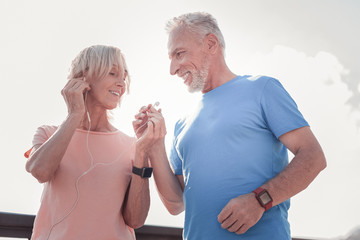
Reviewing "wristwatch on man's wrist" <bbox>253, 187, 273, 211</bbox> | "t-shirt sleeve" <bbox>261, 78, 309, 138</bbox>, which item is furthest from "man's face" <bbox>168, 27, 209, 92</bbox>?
"wristwatch on man's wrist" <bbox>253, 187, 273, 211</bbox>

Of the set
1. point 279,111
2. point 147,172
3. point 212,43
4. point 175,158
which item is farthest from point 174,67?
point 279,111

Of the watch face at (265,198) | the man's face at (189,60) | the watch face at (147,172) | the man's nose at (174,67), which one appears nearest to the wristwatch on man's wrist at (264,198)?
A: the watch face at (265,198)

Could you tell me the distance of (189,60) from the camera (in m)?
2.06

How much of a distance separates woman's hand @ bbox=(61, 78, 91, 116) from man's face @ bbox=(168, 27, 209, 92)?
1.68 ft

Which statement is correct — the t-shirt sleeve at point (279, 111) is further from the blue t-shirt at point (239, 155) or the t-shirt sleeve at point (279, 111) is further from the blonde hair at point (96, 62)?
the blonde hair at point (96, 62)

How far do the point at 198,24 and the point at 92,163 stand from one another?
3.23ft

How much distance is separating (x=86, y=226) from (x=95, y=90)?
28.7 inches

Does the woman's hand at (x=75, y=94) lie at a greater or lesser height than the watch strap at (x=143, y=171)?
greater

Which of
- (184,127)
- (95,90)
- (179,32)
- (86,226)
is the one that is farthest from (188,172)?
(179,32)

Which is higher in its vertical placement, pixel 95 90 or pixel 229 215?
pixel 95 90

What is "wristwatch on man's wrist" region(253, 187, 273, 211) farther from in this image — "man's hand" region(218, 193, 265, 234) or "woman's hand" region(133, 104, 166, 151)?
"woman's hand" region(133, 104, 166, 151)

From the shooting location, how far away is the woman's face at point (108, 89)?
203 centimetres

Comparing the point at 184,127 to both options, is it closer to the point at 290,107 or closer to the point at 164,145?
the point at 164,145

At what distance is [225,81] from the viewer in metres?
2.04
